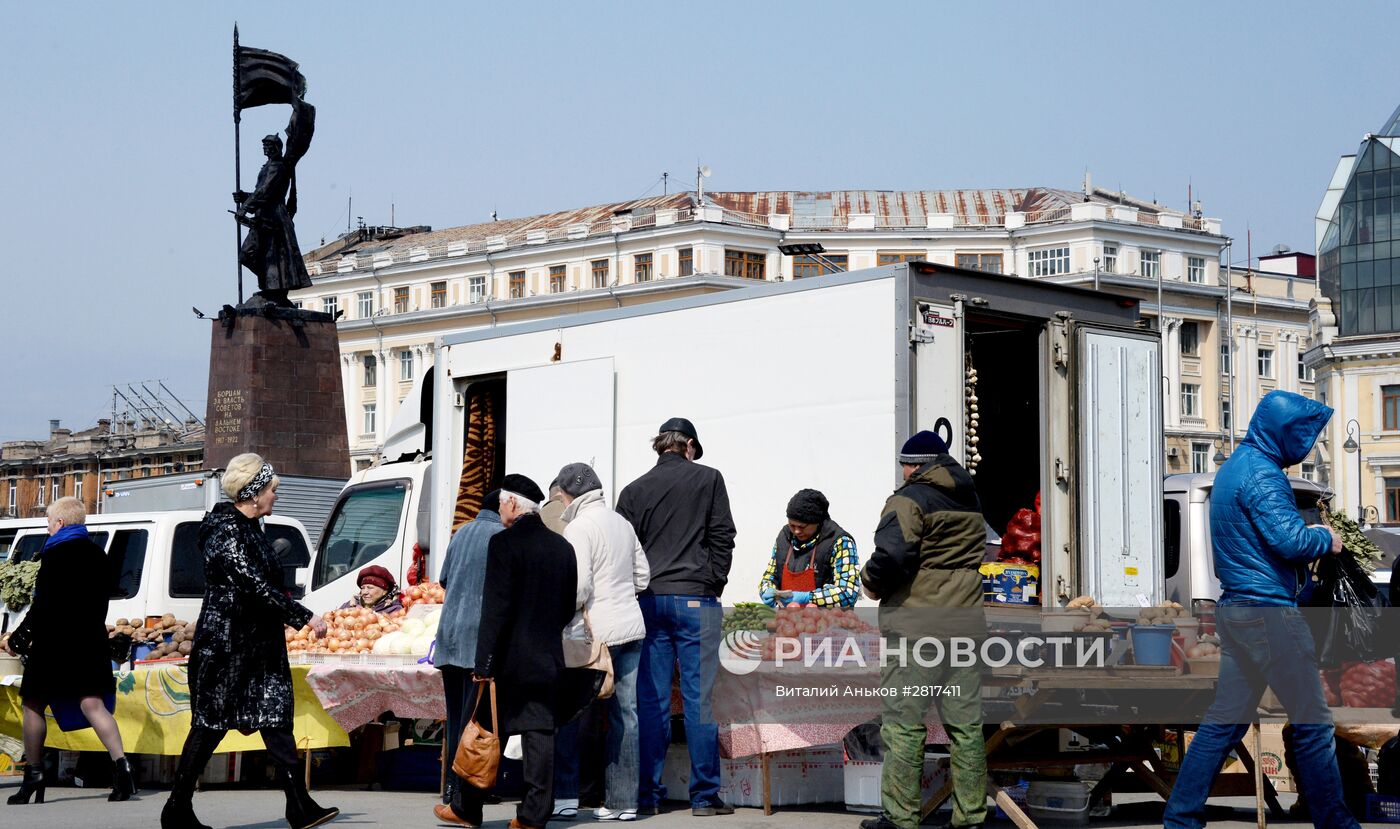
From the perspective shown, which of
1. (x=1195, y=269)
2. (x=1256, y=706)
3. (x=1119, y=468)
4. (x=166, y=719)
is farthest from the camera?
(x=1195, y=269)

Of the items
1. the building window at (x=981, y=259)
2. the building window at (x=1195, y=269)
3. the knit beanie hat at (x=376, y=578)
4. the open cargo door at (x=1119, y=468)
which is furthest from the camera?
the building window at (x=1195, y=269)

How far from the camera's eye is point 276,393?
26125mm

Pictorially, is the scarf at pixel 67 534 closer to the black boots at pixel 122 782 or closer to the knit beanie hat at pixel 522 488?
the black boots at pixel 122 782

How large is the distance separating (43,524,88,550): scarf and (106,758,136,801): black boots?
1276mm

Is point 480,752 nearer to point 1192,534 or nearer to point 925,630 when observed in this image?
point 925,630

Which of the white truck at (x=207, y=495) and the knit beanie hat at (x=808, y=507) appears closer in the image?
the knit beanie hat at (x=808, y=507)

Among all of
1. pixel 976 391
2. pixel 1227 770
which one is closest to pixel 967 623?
pixel 1227 770

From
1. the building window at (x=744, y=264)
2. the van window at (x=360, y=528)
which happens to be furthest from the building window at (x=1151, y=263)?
the van window at (x=360, y=528)

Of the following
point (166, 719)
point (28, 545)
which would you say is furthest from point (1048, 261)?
point (166, 719)

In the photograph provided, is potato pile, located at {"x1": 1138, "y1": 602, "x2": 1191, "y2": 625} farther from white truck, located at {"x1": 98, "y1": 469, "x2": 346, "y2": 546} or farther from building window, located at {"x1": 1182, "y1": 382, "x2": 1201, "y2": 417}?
building window, located at {"x1": 1182, "y1": 382, "x2": 1201, "y2": 417}

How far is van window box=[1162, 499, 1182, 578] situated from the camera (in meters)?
15.4

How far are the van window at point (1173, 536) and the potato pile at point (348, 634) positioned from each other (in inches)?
283

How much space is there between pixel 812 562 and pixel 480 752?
2584mm

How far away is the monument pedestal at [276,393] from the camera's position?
85.4ft
